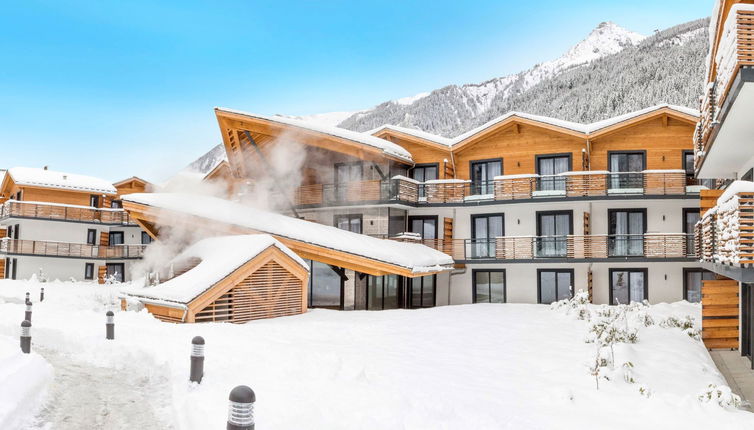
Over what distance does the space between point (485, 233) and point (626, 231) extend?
6.16 metres

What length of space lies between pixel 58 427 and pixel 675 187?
24033 millimetres

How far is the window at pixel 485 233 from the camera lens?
2612cm

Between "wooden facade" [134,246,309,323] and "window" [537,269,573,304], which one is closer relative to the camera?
"wooden facade" [134,246,309,323]

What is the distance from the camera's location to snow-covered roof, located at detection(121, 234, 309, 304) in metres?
16.5

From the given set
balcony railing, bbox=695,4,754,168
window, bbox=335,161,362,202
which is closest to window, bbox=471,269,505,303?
window, bbox=335,161,362,202

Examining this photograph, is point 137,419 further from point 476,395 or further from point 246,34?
point 246,34

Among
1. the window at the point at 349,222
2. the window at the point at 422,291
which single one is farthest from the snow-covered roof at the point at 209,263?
the window at the point at 422,291

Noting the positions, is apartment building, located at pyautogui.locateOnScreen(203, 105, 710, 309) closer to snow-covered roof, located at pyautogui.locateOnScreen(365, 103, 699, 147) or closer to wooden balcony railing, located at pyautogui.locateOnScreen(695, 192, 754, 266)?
snow-covered roof, located at pyautogui.locateOnScreen(365, 103, 699, 147)

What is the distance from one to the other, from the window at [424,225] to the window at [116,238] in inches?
1087

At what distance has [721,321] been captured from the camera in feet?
49.1

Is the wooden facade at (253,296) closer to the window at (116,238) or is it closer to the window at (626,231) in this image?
the window at (626,231)

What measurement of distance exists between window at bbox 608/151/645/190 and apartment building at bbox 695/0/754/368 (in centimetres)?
565

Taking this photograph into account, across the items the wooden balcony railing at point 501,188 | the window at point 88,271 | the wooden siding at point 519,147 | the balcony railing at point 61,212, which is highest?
the wooden siding at point 519,147

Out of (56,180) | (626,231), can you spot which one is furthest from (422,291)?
(56,180)
